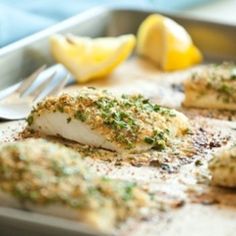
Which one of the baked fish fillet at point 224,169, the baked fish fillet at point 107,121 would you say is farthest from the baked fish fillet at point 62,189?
the baked fish fillet at point 107,121

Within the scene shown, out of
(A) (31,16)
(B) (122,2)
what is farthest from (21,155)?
(B) (122,2)

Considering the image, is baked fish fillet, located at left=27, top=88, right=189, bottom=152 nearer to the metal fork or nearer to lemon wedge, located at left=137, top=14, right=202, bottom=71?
the metal fork

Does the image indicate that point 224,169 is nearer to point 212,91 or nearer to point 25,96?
point 212,91

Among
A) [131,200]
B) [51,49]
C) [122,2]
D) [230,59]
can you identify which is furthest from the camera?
[122,2]

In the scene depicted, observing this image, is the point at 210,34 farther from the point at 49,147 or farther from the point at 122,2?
the point at 49,147

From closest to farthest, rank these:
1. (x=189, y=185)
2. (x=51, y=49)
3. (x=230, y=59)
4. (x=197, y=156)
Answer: (x=189, y=185), (x=197, y=156), (x=51, y=49), (x=230, y=59)

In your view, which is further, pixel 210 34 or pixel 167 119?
pixel 210 34

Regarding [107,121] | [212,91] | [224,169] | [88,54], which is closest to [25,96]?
[88,54]
